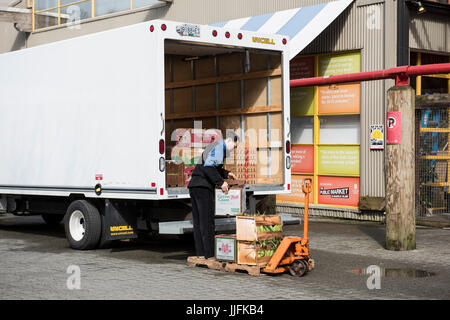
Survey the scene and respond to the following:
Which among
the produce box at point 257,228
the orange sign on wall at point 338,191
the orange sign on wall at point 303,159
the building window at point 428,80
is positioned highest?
the building window at point 428,80

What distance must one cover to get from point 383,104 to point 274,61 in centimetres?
372

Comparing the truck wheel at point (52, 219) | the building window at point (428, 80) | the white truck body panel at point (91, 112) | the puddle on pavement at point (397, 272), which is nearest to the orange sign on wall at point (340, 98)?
the building window at point (428, 80)

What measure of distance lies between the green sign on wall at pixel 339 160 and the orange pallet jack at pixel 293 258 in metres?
6.56

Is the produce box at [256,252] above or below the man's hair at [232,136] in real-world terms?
below

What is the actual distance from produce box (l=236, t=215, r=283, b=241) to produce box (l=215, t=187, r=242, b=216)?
2.45 feet

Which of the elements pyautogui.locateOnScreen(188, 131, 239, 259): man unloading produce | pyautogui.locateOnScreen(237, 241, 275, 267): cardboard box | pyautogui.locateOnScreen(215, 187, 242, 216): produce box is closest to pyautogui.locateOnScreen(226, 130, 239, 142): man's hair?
pyautogui.locateOnScreen(188, 131, 239, 259): man unloading produce

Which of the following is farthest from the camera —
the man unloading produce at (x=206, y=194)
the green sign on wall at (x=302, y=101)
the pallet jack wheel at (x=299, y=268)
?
the green sign on wall at (x=302, y=101)

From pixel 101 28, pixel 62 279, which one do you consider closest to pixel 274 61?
pixel 62 279

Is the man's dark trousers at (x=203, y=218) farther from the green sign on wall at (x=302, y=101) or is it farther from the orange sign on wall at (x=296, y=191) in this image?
the green sign on wall at (x=302, y=101)

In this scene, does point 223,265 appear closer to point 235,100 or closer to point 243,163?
point 243,163

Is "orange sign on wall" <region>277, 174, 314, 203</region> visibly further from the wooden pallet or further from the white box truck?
the wooden pallet

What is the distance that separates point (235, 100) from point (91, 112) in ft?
8.35

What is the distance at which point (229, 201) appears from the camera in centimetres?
1023

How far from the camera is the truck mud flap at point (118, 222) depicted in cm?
1133
